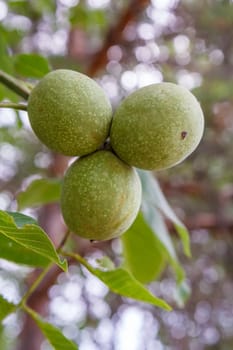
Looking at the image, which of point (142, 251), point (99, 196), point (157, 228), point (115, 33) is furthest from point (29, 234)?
point (115, 33)

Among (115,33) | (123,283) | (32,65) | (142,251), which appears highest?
(32,65)

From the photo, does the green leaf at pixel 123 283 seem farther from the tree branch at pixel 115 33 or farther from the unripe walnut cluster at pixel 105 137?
the tree branch at pixel 115 33

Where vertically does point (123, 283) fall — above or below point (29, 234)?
below

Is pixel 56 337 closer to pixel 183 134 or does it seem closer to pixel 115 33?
pixel 183 134

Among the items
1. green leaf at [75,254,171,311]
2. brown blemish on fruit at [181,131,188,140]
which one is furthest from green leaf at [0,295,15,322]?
brown blemish on fruit at [181,131,188,140]

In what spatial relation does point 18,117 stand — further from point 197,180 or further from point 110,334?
point 110,334

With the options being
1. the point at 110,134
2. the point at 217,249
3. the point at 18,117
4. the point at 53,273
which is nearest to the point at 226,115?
the point at 217,249
